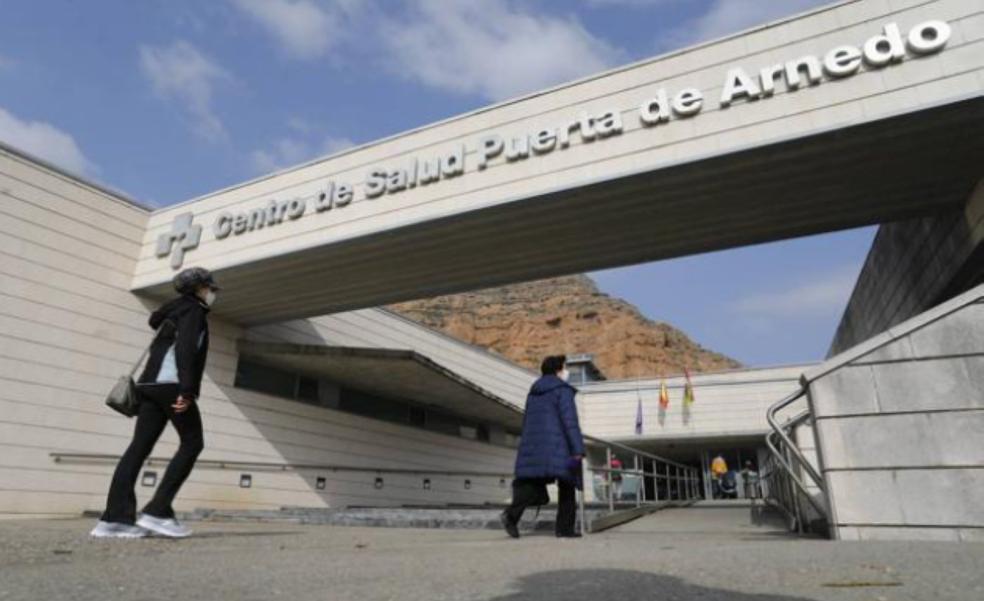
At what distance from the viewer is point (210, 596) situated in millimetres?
1899

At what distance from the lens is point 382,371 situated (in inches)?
487

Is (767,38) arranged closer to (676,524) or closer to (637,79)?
(637,79)

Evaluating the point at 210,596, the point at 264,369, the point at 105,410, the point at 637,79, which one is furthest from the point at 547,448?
the point at 264,369

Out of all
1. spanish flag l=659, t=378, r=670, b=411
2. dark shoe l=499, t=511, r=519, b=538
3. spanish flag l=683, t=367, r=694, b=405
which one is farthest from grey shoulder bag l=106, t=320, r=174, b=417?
spanish flag l=683, t=367, r=694, b=405

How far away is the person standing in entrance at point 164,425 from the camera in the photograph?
149 inches

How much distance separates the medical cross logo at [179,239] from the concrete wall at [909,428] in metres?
9.54

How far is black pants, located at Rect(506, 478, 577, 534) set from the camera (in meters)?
5.12

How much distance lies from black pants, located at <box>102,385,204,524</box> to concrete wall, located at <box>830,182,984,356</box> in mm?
7849

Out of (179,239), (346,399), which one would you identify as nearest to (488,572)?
(179,239)

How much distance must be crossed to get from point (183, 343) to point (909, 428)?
196 inches

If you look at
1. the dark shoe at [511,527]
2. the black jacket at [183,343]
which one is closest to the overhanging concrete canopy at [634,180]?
the dark shoe at [511,527]

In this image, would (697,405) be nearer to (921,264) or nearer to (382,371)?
(382,371)

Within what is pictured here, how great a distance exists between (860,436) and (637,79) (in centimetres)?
515

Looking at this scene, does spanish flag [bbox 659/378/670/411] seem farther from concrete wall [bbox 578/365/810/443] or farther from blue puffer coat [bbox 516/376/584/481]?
blue puffer coat [bbox 516/376/584/481]
